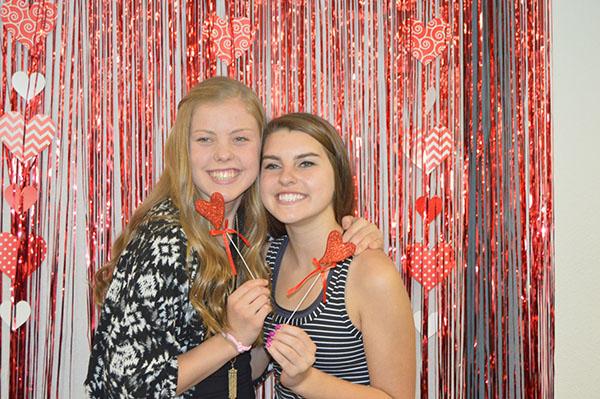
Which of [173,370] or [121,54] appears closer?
[173,370]

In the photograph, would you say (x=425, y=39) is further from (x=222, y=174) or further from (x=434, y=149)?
(x=222, y=174)

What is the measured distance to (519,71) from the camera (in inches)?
81.0

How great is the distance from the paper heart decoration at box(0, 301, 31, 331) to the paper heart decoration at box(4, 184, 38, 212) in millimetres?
316

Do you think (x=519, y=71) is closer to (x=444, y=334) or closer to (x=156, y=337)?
(x=444, y=334)

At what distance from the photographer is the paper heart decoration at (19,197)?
1.92 metres

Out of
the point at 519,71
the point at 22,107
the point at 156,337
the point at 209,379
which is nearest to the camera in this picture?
the point at 156,337

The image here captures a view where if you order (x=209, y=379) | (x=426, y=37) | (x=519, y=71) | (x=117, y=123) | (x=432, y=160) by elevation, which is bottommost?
(x=209, y=379)

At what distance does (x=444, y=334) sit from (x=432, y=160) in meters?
0.64

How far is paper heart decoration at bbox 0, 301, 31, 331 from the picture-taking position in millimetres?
1915

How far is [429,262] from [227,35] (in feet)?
3.55

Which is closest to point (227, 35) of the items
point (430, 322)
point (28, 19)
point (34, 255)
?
point (28, 19)

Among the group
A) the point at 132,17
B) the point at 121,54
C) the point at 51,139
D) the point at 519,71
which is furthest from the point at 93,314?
the point at 519,71

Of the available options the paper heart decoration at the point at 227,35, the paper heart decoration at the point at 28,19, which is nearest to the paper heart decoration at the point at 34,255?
the paper heart decoration at the point at 28,19

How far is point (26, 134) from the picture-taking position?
192cm
